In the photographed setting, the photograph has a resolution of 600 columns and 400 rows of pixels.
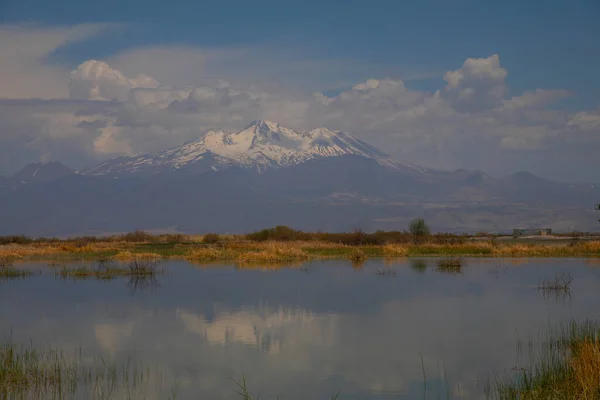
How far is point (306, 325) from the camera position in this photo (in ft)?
80.1

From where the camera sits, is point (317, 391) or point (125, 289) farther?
point (125, 289)

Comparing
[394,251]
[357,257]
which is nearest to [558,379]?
[357,257]

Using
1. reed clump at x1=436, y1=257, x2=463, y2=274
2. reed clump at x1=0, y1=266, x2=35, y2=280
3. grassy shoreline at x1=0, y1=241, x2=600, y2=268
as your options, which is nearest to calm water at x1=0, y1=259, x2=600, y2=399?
reed clump at x1=0, y1=266, x2=35, y2=280

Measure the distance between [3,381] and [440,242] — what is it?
50.9m

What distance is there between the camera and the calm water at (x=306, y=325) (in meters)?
17.3

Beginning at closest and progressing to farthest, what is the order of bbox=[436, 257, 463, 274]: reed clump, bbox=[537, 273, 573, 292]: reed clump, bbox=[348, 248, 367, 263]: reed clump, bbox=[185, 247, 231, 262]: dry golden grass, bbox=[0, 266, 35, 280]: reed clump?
bbox=[537, 273, 573, 292]: reed clump, bbox=[0, 266, 35, 280]: reed clump, bbox=[436, 257, 463, 274]: reed clump, bbox=[348, 248, 367, 263]: reed clump, bbox=[185, 247, 231, 262]: dry golden grass

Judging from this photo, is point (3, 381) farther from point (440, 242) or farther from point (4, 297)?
point (440, 242)

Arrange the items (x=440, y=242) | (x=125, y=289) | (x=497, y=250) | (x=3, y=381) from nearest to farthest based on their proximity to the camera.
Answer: (x=3, y=381), (x=125, y=289), (x=497, y=250), (x=440, y=242)

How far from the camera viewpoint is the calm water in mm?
17266

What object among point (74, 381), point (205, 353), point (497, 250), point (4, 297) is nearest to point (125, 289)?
point (4, 297)

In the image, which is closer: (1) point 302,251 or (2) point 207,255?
(2) point 207,255

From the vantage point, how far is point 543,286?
109 ft

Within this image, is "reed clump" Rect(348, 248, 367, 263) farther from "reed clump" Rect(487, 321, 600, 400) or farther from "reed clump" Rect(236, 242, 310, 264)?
"reed clump" Rect(487, 321, 600, 400)

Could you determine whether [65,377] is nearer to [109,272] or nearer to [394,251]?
[109,272]
